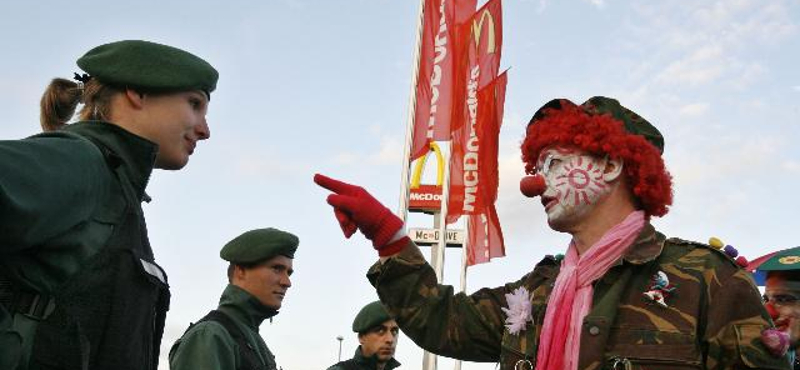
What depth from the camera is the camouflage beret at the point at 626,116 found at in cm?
406

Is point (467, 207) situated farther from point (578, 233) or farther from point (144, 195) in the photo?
point (144, 195)

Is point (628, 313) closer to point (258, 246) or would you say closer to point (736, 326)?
point (736, 326)

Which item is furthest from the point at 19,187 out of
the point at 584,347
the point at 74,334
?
the point at 584,347

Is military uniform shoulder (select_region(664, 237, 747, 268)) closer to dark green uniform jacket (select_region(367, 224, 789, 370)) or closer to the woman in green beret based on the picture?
dark green uniform jacket (select_region(367, 224, 789, 370))

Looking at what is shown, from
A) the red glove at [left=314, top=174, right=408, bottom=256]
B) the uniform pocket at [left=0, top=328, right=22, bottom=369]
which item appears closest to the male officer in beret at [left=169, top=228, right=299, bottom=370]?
the red glove at [left=314, top=174, right=408, bottom=256]

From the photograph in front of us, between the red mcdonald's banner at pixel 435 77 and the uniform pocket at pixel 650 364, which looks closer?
the uniform pocket at pixel 650 364

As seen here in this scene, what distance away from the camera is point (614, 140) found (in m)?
3.88

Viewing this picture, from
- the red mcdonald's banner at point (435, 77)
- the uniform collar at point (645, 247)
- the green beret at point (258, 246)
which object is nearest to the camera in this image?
the uniform collar at point (645, 247)

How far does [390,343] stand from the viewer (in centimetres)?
842

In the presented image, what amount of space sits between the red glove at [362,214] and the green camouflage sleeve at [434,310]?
11cm

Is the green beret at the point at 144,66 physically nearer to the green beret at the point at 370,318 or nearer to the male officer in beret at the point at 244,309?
the male officer in beret at the point at 244,309

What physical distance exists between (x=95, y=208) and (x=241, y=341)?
3.26 meters

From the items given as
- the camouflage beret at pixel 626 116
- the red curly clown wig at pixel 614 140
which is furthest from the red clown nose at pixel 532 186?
the camouflage beret at pixel 626 116

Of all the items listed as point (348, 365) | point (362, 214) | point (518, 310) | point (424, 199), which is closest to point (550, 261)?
point (518, 310)
